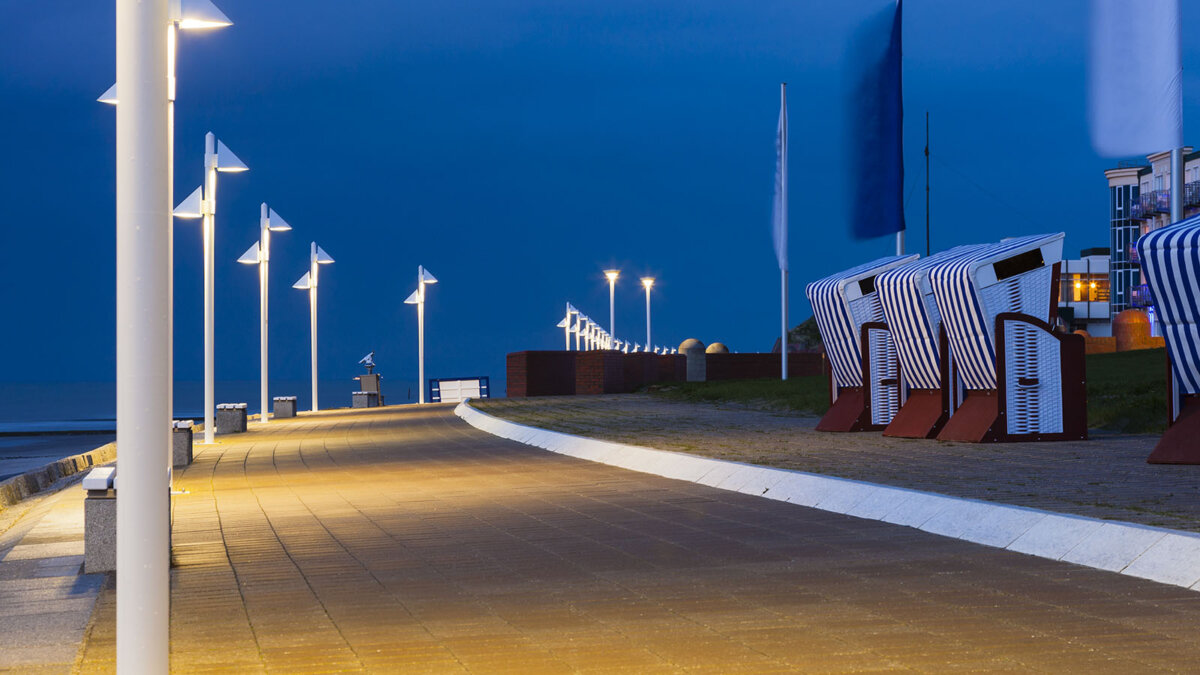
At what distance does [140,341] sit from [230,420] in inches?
936

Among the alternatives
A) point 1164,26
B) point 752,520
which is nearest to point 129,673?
point 752,520

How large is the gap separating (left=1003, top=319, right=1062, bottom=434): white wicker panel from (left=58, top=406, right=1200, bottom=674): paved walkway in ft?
20.6

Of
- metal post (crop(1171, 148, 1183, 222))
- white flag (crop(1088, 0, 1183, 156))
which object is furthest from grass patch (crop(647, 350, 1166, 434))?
white flag (crop(1088, 0, 1183, 156))

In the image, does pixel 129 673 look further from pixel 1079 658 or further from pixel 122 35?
pixel 1079 658

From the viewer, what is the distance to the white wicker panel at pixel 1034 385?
657 inches

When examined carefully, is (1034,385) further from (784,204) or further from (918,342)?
(784,204)

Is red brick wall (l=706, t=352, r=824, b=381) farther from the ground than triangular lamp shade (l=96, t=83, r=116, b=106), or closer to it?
closer to it

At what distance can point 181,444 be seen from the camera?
16828 millimetres

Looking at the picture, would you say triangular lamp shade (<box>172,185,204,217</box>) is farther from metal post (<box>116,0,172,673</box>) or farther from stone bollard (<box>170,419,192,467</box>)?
metal post (<box>116,0,172,673</box>)

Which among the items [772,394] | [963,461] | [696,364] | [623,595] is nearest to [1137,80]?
[963,461]

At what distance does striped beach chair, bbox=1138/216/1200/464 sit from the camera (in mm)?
12945

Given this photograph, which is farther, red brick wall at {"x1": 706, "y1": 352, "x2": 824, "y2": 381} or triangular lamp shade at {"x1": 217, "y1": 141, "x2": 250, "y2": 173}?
red brick wall at {"x1": 706, "y1": 352, "x2": 824, "y2": 381}

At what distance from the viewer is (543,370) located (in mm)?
43094

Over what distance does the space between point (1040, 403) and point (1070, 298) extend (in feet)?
279
